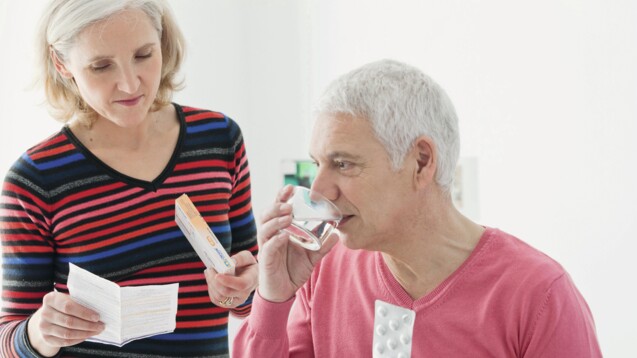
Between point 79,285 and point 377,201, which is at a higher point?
point 377,201

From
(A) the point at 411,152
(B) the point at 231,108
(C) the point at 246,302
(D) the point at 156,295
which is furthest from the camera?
(B) the point at 231,108

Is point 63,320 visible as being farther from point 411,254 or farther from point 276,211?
point 411,254

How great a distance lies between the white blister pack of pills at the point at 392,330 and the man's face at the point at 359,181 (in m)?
0.13

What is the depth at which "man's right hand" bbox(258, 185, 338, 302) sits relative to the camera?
4.96 feet

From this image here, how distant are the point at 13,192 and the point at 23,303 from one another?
0.23m

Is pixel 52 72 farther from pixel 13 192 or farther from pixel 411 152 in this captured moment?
pixel 411 152

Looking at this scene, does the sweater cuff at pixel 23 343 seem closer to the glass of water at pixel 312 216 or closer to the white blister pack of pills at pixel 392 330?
the glass of water at pixel 312 216

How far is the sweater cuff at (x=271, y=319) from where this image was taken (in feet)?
5.16

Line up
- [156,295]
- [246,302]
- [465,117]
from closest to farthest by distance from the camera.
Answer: [156,295] → [246,302] → [465,117]

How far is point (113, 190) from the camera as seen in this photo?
1720mm

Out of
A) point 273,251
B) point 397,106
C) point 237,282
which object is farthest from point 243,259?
point 397,106

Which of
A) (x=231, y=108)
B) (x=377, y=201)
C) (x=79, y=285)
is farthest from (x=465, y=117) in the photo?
(x=79, y=285)

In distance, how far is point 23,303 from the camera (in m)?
1.66

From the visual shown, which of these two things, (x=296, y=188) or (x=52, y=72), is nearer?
(x=296, y=188)
